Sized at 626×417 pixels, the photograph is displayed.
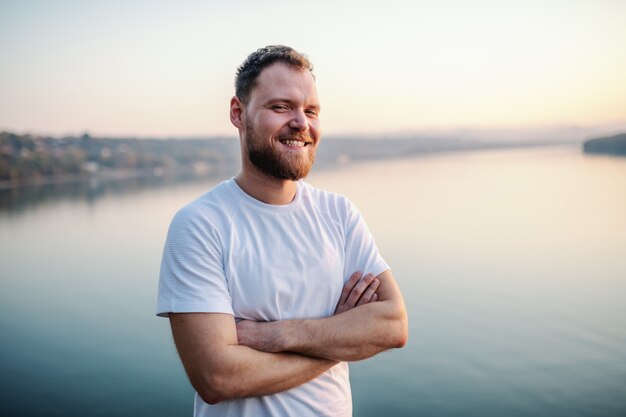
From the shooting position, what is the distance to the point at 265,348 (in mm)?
1938

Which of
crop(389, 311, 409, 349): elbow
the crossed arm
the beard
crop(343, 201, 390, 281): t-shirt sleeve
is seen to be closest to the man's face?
the beard

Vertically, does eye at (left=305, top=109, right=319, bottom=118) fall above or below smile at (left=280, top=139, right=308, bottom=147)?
above

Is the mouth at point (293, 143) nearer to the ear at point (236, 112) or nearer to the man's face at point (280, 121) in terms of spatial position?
the man's face at point (280, 121)

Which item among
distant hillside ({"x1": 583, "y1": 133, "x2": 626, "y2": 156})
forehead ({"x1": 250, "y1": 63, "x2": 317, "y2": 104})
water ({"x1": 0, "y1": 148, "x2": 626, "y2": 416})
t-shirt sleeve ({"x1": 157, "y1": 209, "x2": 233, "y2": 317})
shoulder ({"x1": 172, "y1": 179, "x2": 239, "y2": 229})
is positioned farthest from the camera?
distant hillside ({"x1": 583, "y1": 133, "x2": 626, "y2": 156})

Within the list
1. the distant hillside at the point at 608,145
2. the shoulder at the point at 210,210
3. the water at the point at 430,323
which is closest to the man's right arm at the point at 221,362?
the shoulder at the point at 210,210

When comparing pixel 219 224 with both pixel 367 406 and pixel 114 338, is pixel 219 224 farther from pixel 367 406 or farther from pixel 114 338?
pixel 114 338

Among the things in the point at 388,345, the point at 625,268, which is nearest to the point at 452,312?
the point at 625,268

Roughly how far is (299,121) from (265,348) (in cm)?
87

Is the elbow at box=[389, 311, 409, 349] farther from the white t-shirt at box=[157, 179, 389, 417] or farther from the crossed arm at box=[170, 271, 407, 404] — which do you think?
the white t-shirt at box=[157, 179, 389, 417]

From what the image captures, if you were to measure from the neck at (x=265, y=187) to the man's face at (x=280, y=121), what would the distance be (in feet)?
0.09

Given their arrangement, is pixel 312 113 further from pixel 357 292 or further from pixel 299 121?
pixel 357 292

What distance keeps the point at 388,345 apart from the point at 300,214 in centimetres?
64

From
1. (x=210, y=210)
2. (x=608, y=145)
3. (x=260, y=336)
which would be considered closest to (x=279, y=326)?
(x=260, y=336)

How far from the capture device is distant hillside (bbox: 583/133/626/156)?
73306 millimetres
